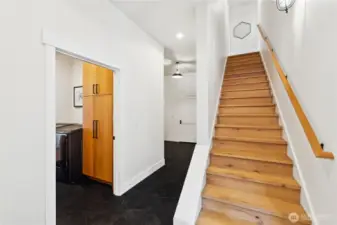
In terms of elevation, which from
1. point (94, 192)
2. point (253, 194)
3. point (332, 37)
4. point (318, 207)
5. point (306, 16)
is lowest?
point (94, 192)

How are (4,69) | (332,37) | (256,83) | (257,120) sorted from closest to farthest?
(332,37)
(4,69)
(257,120)
(256,83)

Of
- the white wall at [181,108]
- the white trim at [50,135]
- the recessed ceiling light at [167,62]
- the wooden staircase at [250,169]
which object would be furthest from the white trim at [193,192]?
the white wall at [181,108]

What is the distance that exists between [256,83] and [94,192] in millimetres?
3521

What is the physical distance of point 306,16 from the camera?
1629mm

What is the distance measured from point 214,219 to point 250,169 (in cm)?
77

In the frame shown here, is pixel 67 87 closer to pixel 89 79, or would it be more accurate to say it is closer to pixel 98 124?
pixel 89 79

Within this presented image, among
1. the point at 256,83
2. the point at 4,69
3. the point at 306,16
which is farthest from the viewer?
the point at 256,83

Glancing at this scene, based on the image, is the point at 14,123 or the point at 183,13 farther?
the point at 183,13

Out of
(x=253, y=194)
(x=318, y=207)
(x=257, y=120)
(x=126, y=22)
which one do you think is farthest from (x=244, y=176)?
(x=126, y=22)

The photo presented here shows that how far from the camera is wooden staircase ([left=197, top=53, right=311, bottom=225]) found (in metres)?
1.70

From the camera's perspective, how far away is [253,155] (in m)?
2.22

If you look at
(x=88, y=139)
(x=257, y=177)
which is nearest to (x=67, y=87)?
(x=88, y=139)

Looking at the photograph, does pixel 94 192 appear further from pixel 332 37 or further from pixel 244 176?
pixel 332 37

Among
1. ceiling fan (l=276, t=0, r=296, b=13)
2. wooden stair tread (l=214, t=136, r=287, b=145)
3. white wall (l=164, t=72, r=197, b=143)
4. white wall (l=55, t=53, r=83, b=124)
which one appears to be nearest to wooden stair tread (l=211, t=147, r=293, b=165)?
wooden stair tread (l=214, t=136, r=287, b=145)
